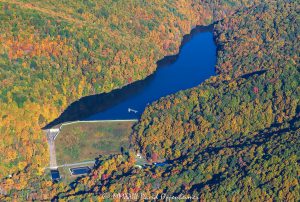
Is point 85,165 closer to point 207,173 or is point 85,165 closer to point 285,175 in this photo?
point 207,173

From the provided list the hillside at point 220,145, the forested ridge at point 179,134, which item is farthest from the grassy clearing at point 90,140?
the hillside at point 220,145

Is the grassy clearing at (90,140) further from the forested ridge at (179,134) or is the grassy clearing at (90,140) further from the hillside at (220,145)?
the hillside at (220,145)

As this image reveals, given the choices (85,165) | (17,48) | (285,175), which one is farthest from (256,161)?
(17,48)

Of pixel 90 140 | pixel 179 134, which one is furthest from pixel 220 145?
pixel 90 140

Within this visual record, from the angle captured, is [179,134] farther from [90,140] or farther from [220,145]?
[90,140]

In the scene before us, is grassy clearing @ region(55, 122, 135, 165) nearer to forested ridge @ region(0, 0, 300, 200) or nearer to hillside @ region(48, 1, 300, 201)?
forested ridge @ region(0, 0, 300, 200)
